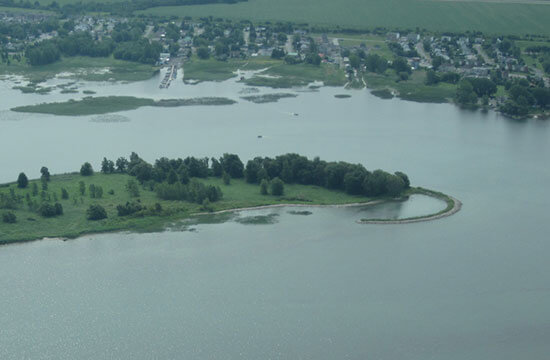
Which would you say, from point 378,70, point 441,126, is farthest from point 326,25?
point 441,126

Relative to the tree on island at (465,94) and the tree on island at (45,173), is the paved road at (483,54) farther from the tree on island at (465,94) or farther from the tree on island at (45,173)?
the tree on island at (45,173)

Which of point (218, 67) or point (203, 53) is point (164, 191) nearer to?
point (218, 67)

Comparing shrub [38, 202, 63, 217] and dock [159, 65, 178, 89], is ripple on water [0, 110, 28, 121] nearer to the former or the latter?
dock [159, 65, 178, 89]

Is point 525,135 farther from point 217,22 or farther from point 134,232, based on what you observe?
point 217,22

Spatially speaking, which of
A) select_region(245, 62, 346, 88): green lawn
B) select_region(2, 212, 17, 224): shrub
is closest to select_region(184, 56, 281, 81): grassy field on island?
select_region(245, 62, 346, 88): green lawn

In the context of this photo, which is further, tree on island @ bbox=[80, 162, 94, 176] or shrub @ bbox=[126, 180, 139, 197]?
tree on island @ bbox=[80, 162, 94, 176]

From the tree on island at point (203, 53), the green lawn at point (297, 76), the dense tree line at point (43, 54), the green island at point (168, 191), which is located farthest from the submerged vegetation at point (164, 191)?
the tree on island at point (203, 53)

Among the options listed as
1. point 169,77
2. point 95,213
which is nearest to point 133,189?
point 95,213
